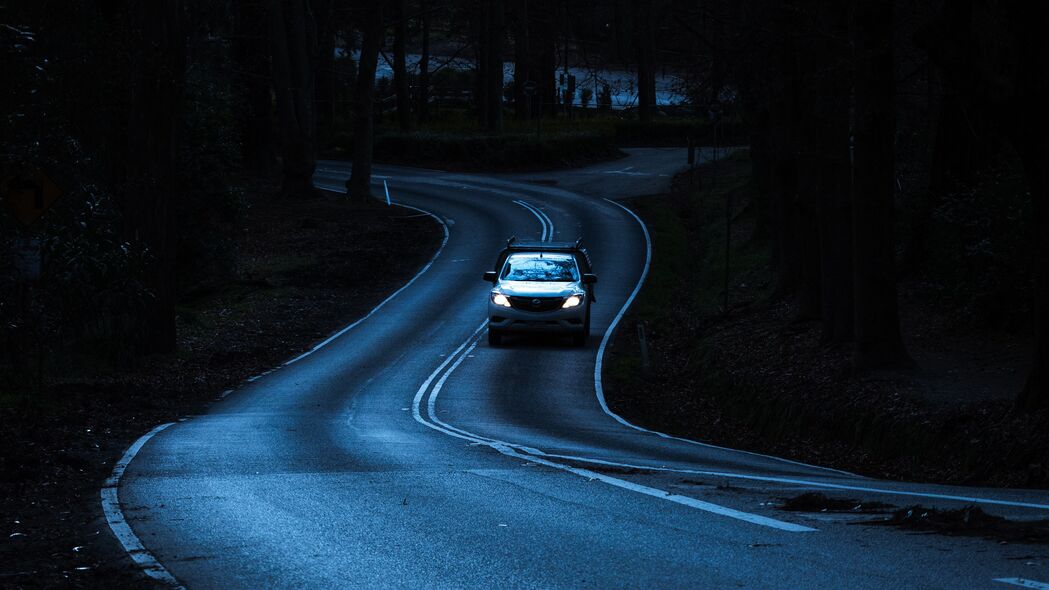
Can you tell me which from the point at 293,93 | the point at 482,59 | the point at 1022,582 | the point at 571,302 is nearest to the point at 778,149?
the point at 571,302

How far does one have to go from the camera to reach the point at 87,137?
19.0 m

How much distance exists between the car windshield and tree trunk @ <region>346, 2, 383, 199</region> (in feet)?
72.0

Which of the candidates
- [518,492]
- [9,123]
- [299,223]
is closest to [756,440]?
[518,492]

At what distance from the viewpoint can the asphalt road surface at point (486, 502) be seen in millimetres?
7316

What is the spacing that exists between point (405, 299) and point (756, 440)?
57.6 feet

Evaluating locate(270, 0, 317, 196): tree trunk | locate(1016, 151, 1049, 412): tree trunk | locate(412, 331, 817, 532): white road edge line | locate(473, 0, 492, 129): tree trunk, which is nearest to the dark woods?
locate(1016, 151, 1049, 412): tree trunk

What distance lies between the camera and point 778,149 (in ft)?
78.8

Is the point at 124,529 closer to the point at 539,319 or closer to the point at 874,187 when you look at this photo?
the point at 874,187

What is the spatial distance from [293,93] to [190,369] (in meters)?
29.1

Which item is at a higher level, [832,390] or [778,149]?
[778,149]

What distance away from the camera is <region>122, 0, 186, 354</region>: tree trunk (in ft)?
73.4

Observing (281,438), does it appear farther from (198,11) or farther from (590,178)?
(590,178)

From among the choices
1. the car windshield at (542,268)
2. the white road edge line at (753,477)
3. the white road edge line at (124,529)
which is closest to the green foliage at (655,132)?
the white road edge line at (753,477)

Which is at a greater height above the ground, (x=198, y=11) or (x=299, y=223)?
(x=198, y=11)
